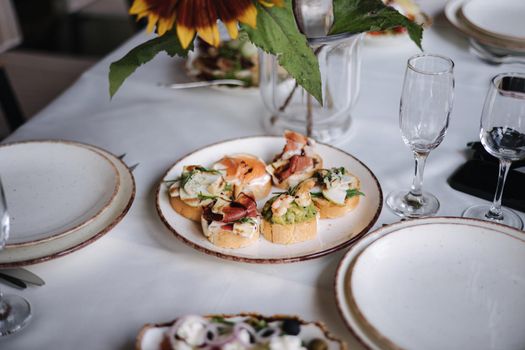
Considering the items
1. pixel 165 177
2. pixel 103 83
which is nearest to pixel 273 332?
pixel 165 177

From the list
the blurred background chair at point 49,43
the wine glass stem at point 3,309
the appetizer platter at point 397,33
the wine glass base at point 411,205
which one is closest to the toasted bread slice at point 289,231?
the wine glass base at point 411,205

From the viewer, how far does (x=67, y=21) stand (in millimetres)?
4148

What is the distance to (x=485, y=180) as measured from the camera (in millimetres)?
1164

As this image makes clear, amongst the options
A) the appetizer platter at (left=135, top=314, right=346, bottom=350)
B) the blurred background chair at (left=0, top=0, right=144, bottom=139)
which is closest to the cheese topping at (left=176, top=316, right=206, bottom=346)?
the appetizer platter at (left=135, top=314, right=346, bottom=350)

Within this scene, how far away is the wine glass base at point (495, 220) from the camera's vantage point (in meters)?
1.06

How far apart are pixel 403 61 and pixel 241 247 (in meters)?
0.92

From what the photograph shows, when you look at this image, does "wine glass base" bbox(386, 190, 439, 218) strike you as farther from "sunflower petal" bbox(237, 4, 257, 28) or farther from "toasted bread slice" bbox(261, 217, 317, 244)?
"sunflower petal" bbox(237, 4, 257, 28)

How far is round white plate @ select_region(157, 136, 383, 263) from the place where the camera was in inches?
38.0

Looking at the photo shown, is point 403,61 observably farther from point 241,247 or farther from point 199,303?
point 199,303

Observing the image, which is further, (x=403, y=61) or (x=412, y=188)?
(x=403, y=61)

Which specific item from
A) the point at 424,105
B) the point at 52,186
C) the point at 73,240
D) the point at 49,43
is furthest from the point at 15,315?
the point at 49,43

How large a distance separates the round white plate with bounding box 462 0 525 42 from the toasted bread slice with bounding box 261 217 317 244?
905 mm

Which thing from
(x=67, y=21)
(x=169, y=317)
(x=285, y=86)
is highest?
(x=285, y=86)

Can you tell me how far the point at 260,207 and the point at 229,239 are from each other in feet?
0.49
